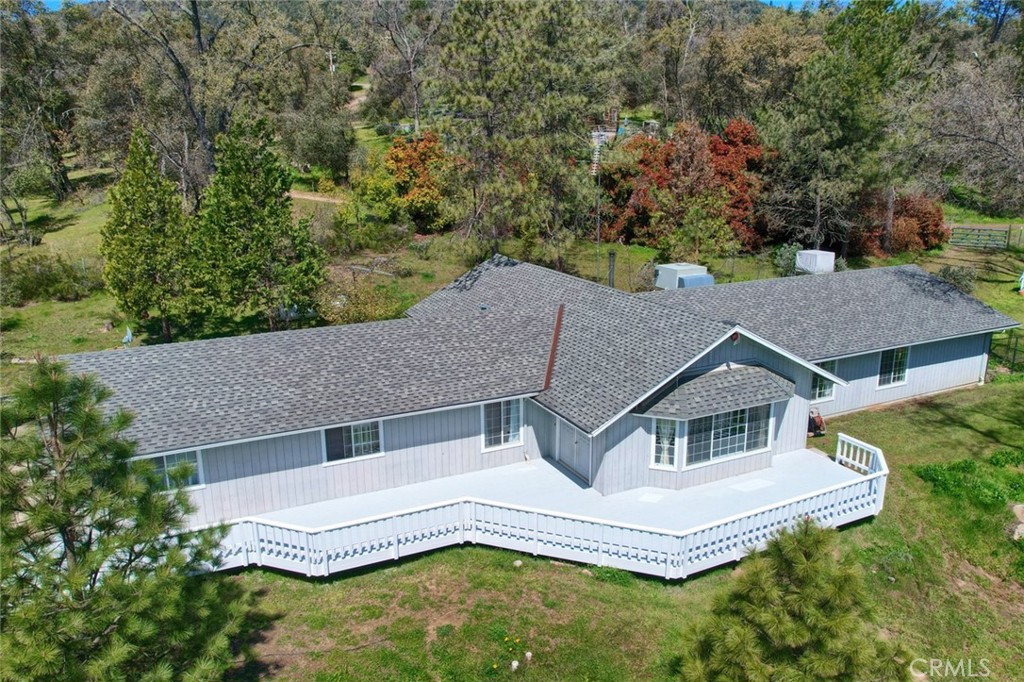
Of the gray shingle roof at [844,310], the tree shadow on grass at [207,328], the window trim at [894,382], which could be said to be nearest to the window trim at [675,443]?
the gray shingle roof at [844,310]

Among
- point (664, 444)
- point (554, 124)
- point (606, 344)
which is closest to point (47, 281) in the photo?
point (554, 124)

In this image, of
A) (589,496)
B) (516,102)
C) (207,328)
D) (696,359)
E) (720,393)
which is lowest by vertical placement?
(589,496)

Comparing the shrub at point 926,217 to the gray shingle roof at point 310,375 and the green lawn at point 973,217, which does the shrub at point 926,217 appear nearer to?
the green lawn at point 973,217

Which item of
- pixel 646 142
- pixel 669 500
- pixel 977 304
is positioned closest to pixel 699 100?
pixel 646 142

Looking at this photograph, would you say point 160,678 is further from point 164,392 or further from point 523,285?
point 523,285

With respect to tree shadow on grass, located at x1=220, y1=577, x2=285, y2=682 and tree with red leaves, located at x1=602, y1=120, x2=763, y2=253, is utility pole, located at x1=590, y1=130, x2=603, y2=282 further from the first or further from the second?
tree shadow on grass, located at x1=220, y1=577, x2=285, y2=682

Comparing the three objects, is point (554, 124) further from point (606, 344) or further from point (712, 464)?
point (712, 464)
